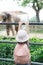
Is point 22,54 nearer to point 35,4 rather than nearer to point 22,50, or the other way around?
point 22,50

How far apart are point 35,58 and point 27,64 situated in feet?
6.14

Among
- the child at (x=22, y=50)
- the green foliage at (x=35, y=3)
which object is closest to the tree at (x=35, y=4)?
the green foliage at (x=35, y=3)

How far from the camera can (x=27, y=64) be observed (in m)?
2.87

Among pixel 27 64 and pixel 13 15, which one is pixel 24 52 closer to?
pixel 27 64

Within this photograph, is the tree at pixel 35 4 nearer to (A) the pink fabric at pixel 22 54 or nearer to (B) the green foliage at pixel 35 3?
(B) the green foliage at pixel 35 3

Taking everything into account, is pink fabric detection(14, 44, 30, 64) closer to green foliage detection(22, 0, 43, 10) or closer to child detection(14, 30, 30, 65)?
child detection(14, 30, 30, 65)

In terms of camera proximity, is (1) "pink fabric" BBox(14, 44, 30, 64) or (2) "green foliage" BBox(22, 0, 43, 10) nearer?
(1) "pink fabric" BBox(14, 44, 30, 64)

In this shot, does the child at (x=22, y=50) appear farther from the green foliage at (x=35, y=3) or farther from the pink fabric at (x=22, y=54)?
the green foliage at (x=35, y=3)

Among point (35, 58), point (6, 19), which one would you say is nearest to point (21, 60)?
point (35, 58)

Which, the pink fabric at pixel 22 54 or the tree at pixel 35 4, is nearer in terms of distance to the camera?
the pink fabric at pixel 22 54

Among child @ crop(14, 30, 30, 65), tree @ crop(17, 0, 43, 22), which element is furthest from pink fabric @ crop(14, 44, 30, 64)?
tree @ crop(17, 0, 43, 22)

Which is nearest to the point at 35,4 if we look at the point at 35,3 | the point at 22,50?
the point at 35,3

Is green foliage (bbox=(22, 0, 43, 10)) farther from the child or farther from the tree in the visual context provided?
the child

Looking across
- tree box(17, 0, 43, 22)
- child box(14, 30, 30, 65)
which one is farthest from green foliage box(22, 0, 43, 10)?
child box(14, 30, 30, 65)
